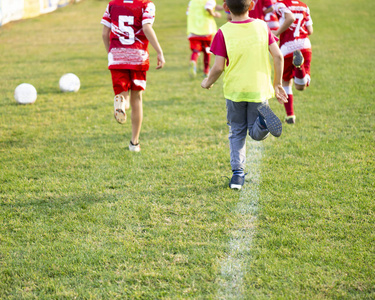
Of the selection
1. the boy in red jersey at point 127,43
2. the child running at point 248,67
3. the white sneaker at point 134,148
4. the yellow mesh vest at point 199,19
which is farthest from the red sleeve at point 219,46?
the yellow mesh vest at point 199,19

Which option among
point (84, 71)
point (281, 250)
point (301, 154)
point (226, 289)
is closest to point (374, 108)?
point (301, 154)

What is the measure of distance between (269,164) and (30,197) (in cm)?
236

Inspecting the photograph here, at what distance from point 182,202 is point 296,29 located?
3049 mm

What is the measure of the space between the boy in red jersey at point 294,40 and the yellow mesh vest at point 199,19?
3.11 metres

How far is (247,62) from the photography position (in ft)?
11.8

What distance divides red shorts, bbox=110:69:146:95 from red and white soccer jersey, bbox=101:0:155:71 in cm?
8

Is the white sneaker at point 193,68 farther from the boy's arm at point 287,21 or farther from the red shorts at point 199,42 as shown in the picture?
the boy's arm at point 287,21

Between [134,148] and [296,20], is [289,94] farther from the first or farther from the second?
[134,148]

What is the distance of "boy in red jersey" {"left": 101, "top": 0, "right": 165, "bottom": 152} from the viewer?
4.42 m

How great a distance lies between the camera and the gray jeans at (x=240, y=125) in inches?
149

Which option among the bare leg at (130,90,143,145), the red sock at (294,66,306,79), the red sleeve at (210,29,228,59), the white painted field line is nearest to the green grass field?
the white painted field line

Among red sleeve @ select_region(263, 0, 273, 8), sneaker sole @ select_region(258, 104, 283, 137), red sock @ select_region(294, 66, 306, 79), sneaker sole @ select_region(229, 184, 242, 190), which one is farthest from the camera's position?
red sleeve @ select_region(263, 0, 273, 8)

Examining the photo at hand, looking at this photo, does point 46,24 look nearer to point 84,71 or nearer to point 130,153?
point 84,71

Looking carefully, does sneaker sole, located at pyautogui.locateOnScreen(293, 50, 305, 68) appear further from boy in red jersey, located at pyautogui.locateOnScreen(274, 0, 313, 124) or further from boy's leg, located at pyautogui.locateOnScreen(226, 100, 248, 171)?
boy's leg, located at pyautogui.locateOnScreen(226, 100, 248, 171)
